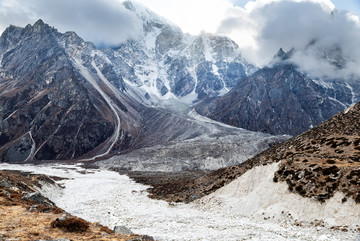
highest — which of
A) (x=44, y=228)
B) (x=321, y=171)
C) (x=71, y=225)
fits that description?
(x=321, y=171)

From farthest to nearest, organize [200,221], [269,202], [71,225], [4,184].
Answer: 1. [4,184]
2. [269,202]
3. [200,221]
4. [71,225]

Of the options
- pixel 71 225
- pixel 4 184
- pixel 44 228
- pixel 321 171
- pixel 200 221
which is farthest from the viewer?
pixel 4 184

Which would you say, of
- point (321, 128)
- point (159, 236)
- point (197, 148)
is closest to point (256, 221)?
point (159, 236)

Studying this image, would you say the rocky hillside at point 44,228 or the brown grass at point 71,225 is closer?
the rocky hillside at point 44,228

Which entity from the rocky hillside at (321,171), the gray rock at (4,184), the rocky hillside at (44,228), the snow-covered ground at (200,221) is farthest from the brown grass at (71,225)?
the rocky hillside at (321,171)

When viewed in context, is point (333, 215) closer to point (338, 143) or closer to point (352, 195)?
point (352, 195)

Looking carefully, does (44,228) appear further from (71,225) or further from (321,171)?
(321,171)

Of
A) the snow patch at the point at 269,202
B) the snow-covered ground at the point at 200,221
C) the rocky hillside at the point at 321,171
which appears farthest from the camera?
the rocky hillside at the point at 321,171

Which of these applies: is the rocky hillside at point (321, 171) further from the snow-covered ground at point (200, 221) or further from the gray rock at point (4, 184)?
the gray rock at point (4, 184)

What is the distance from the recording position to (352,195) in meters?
25.5

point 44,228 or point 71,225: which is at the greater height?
point 71,225

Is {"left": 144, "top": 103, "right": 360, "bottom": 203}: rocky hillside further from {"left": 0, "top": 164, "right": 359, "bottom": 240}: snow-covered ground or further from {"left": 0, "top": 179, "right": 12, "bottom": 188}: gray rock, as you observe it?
{"left": 0, "top": 179, "right": 12, "bottom": 188}: gray rock

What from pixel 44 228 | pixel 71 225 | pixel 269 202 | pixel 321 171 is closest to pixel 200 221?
pixel 269 202

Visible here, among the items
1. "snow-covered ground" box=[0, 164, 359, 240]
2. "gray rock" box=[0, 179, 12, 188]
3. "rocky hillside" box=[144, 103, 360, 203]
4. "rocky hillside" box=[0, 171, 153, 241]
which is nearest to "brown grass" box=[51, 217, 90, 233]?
"rocky hillside" box=[0, 171, 153, 241]
